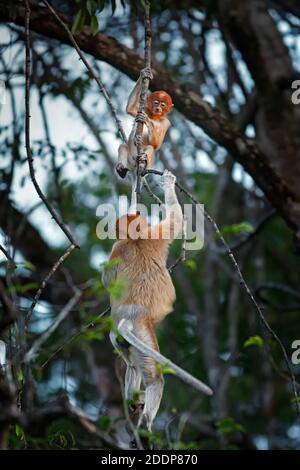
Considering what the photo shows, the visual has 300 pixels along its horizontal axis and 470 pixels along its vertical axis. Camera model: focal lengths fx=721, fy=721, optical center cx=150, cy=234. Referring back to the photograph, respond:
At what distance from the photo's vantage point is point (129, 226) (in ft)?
14.3

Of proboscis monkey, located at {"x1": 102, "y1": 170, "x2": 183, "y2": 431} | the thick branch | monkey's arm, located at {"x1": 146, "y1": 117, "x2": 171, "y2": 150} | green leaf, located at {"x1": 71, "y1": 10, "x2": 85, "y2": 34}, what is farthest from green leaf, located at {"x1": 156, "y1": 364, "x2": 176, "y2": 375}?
green leaf, located at {"x1": 71, "y1": 10, "x2": 85, "y2": 34}

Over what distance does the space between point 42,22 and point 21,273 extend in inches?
133

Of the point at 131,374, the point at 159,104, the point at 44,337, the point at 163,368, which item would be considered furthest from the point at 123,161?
the point at 44,337

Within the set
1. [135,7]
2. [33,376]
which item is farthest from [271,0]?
[33,376]

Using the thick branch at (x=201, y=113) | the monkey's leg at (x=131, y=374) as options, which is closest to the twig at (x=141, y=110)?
the monkey's leg at (x=131, y=374)

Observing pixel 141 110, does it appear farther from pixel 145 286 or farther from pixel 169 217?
pixel 145 286

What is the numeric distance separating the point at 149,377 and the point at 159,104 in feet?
7.28

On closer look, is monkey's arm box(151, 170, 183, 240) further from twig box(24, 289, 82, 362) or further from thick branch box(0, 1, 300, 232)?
thick branch box(0, 1, 300, 232)

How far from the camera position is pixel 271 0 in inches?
325

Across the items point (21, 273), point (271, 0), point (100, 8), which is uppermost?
point (271, 0)

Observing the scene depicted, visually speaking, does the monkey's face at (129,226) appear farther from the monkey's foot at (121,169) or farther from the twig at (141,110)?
the monkey's foot at (121,169)

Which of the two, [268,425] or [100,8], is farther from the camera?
[268,425]

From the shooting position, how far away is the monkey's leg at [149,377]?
404 centimetres

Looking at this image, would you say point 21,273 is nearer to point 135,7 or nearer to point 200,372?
point 200,372
